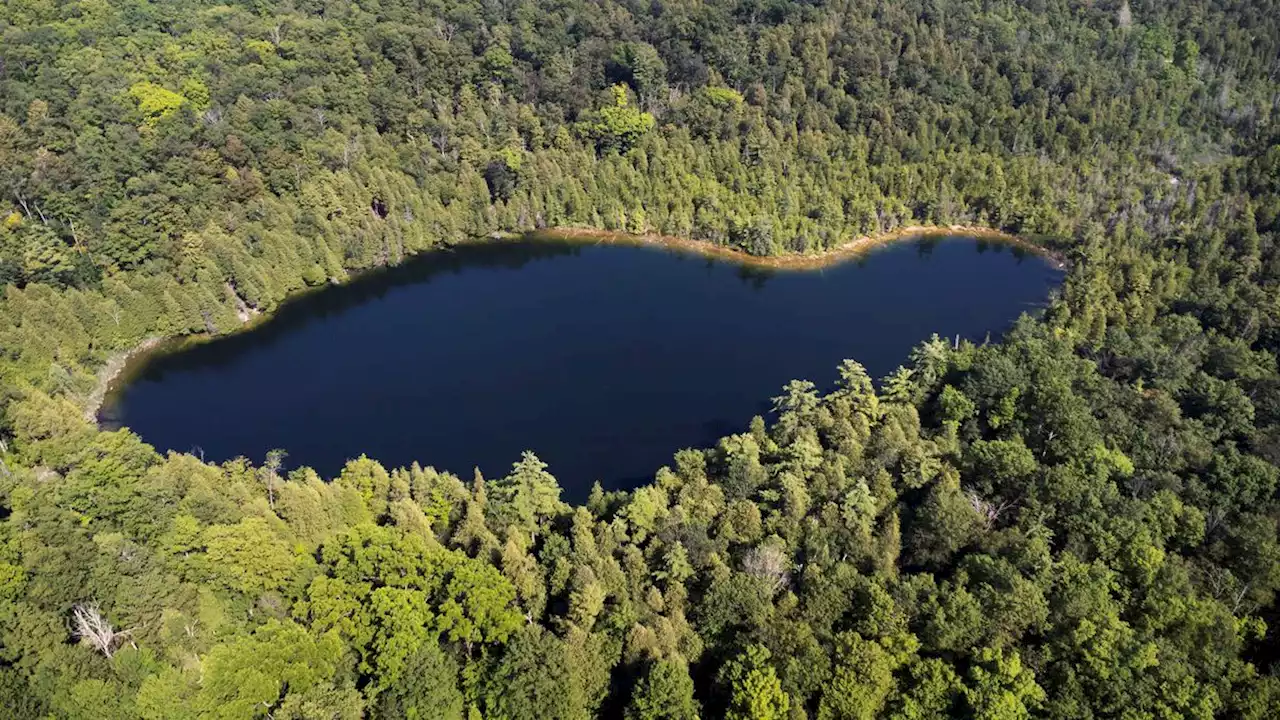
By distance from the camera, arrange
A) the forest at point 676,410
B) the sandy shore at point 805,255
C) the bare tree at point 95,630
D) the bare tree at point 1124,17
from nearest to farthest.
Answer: the bare tree at point 95,630, the forest at point 676,410, the sandy shore at point 805,255, the bare tree at point 1124,17

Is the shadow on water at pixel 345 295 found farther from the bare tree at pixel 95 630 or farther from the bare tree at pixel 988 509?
the bare tree at pixel 988 509

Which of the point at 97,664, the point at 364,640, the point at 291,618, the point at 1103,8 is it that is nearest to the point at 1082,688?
the point at 364,640

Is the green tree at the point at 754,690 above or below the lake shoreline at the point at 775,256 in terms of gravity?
above

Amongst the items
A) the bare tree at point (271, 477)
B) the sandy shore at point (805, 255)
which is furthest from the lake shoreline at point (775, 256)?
the bare tree at point (271, 477)

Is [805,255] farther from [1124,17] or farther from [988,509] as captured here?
[1124,17]

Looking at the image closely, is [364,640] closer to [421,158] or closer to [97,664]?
[97,664]

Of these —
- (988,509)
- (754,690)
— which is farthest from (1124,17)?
(754,690)

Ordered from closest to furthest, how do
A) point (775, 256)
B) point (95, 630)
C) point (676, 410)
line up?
point (95, 630), point (676, 410), point (775, 256)
